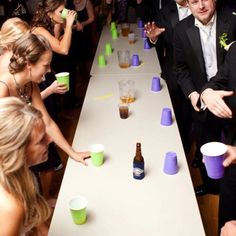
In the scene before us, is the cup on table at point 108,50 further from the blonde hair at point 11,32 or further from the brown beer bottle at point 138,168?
the brown beer bottle at point 138,168

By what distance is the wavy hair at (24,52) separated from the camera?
2.18m

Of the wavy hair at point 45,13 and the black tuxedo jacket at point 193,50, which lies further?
the wavy hair at point 45,13

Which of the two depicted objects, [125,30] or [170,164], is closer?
[170,164]

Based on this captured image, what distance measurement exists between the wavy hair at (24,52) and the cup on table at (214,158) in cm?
119

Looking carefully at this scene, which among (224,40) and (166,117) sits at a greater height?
(224,40)

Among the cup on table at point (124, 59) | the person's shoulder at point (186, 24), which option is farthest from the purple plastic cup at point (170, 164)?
the cup on table at point (124, 59)

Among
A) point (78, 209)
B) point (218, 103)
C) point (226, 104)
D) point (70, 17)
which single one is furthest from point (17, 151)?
point (70, 17)

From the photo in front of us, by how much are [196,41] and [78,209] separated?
1.68 meters

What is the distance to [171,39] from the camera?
11.6ft

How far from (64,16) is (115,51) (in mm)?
984

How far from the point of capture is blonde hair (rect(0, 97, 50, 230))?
139 cm

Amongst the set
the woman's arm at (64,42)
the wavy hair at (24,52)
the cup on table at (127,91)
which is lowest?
the cup on table at (127,91)

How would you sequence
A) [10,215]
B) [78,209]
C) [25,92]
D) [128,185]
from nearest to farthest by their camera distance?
[10,215], [78,209], [128,185], [25,92]

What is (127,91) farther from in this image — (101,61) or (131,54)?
(131,54)
